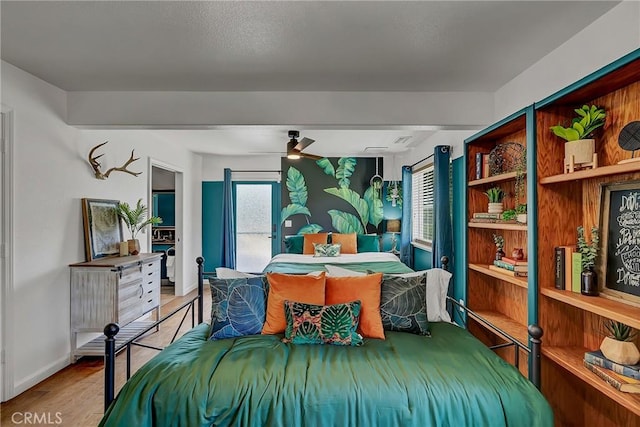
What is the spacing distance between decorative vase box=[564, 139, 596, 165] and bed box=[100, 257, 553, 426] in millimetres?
1164

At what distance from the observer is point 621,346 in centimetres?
163

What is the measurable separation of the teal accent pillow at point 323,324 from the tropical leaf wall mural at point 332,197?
4.35 meters

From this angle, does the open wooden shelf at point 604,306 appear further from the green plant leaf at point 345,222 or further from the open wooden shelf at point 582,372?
the green plant leaf at point 345,222

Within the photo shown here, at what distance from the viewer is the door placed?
6793mm

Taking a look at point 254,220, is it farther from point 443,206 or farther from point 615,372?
point 615,372

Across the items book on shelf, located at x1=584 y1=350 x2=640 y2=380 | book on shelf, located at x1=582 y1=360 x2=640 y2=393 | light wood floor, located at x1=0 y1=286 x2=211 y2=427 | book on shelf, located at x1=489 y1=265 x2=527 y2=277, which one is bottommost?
light wood floor, located at x1=0 y1=286 x2=211 y2=427

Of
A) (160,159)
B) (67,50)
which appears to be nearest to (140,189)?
(160,159)

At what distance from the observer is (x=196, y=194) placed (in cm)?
670

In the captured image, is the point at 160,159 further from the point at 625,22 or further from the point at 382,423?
the point at 625,22

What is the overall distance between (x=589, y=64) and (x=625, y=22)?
280mm

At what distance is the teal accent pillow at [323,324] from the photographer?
213cm

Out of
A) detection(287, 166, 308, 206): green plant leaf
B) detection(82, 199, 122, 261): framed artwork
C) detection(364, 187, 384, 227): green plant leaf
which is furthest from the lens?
detection(287, 166, 308, 206): green plant leaf

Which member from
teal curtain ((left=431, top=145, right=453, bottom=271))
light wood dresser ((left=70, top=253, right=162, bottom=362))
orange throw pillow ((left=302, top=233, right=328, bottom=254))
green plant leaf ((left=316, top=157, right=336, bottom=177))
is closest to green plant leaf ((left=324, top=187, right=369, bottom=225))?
green plant leaf ((left=316, top=157, right=336, bottom=177))

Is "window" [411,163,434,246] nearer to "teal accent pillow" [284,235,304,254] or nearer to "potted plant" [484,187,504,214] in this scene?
"teal accent pillow" [284,235,304,254]
